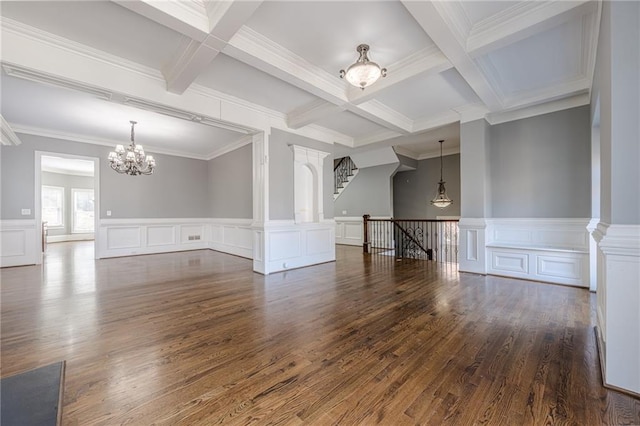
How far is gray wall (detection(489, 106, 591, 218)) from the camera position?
4250 mm

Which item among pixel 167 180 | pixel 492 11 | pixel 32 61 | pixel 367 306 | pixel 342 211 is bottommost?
pixel 367 306

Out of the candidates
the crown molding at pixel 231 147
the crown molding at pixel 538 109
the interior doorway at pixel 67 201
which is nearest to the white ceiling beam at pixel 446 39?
the crown molding at pixel 538 109

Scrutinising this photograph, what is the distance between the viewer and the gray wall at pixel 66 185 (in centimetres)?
1089

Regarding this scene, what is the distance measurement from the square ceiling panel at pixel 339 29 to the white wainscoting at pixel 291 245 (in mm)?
3076

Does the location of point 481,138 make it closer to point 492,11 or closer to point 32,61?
point 492,11

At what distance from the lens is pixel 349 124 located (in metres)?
5.86

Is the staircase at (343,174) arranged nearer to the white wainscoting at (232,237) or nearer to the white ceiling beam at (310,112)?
the white wainscoting at (232,237)

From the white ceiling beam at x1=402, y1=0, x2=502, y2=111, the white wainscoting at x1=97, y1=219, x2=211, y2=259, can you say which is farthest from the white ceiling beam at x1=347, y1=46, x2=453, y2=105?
the white wainscoting at x1=97, y1=219, x2=211, y2=259

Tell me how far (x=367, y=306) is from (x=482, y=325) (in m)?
1.21

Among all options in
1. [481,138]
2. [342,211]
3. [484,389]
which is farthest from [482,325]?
[342,211]

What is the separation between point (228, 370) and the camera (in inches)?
75.8

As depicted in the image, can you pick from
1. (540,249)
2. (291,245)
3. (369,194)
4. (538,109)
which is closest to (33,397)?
(291,245)

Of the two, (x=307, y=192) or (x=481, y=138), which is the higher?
(x=481, y=138)

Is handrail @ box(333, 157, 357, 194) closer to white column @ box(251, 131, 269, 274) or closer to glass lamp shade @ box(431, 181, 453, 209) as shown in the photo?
glass lamp shade @ box(431, 181, 453, 209)
